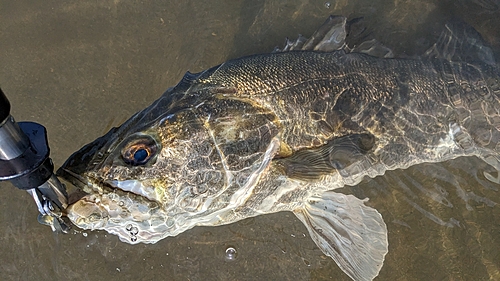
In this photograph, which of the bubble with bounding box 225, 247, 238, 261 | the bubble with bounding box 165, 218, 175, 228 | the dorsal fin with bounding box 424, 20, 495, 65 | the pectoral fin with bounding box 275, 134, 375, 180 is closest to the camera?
the bubble with bounding box 165, 218, 175, 228

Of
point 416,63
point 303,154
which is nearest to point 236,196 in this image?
point 303,154

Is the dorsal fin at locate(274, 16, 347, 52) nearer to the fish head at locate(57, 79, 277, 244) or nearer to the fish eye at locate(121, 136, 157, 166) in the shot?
the fish head at locate(57, 79, 277, 244)

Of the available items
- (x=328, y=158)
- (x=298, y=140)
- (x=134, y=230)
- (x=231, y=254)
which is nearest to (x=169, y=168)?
(x=134, y=230)

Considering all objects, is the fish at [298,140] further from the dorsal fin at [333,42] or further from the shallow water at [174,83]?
the shallow water at [174,83]

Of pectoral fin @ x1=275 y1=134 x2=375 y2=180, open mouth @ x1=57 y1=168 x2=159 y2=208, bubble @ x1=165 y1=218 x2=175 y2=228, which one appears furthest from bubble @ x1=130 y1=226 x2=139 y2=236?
pectoral fin @ x1=275 y1=134 x2=375 y2=180

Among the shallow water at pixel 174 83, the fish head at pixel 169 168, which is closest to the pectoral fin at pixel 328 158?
the fish head at pixel 169 168

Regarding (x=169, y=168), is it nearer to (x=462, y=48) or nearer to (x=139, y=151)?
(x=139, y=151)

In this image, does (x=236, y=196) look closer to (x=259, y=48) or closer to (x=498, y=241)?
(x=259, y=48)
